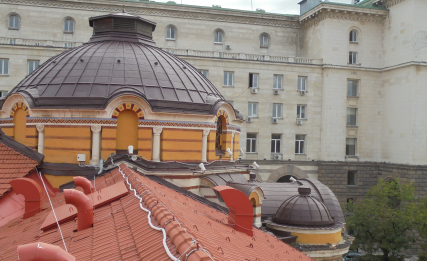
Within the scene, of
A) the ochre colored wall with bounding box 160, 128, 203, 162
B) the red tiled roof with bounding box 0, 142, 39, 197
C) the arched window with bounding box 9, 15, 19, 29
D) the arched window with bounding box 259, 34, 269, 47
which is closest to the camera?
the red tiled roof with bounding box 0, 142, 39, 197

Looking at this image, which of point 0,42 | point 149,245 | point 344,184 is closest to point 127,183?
point 149,245

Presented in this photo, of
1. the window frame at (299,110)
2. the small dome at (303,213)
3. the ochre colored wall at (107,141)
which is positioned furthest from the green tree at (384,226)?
the ochre colored wall at (107,141)

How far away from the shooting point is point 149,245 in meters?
6.90

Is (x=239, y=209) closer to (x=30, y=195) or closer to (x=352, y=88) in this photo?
(x=30, y=195)

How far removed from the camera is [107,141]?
17.7m

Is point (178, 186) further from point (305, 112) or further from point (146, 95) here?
point (305, 112)

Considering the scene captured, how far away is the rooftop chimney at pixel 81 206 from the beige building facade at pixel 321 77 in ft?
107

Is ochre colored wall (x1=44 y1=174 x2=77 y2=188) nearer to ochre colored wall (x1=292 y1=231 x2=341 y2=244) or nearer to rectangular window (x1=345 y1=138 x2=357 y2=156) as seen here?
ochre colored wall (x1=292 y1=231 x2=341 y2=244)

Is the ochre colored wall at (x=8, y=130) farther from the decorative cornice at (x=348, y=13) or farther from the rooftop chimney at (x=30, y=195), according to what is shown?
the decorative cornice at (x=348, y=13)

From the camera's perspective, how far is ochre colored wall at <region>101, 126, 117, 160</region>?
17.7m

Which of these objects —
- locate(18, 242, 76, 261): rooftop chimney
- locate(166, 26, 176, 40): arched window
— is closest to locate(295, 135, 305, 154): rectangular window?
locate(166, 26, 176, 40): arched window

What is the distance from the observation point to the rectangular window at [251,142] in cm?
4300

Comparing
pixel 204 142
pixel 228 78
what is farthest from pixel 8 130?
pixel 228 78

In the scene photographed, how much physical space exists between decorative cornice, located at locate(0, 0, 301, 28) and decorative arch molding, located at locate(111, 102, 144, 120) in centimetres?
2861
